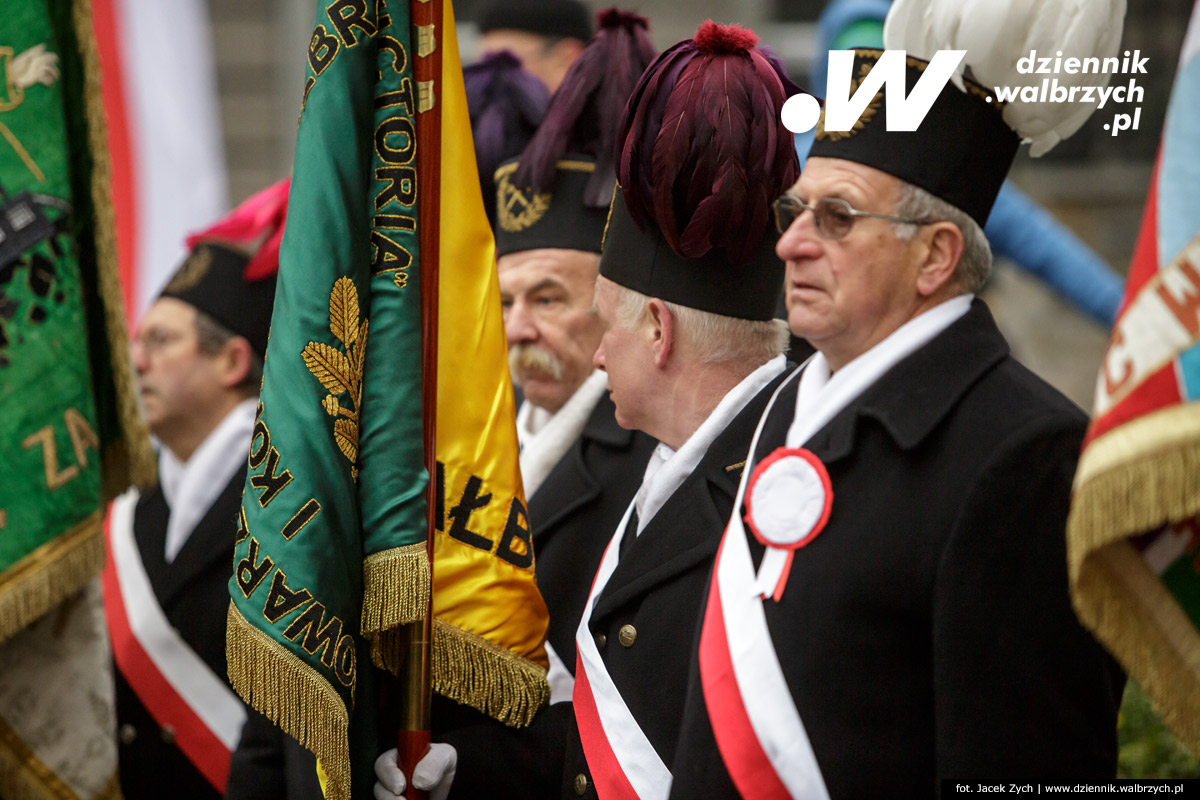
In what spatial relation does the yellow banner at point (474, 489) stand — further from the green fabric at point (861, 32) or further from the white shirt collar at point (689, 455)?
the green fabric at point (861, 32)

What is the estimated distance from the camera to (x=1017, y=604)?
205 centimetres

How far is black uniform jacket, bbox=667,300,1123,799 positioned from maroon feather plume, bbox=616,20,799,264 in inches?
25.8

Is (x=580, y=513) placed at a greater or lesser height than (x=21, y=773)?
greater

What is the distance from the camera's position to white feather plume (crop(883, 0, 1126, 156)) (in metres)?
2.29

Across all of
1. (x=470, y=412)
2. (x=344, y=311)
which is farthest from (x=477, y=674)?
(x=344, y=311)

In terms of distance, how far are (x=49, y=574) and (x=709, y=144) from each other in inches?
76.0

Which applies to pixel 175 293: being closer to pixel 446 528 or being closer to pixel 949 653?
pixel 446 528

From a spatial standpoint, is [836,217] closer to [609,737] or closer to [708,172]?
[708,172]

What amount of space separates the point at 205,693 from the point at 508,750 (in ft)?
5.16

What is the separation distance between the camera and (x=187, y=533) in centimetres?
439

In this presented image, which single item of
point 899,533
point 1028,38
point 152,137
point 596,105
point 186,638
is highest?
point 1028,38

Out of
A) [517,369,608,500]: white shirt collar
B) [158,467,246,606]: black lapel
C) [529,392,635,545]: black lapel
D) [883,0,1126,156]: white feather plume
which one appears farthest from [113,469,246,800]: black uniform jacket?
[883,0,1126,156]: white feather plume

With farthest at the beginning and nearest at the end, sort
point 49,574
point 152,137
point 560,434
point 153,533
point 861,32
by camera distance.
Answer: point 152,137, point 861,32, point 153,533, point 560,434, point 49,574

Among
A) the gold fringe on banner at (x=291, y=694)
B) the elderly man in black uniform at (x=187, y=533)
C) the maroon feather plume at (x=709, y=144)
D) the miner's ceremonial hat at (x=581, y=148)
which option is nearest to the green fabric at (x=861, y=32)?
the miner's ceremonial hat at (x=581, y=148)
